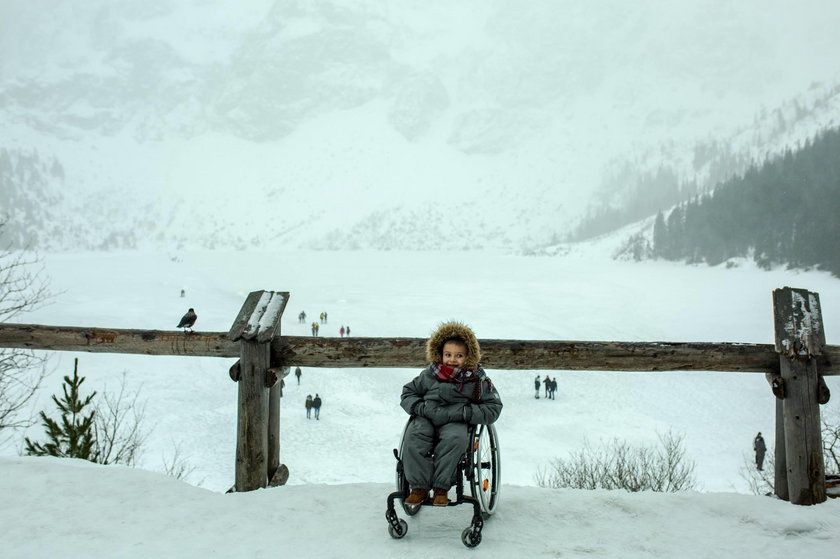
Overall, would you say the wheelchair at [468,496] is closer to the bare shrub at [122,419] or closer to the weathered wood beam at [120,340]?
the weathered wood beam at [120,340]

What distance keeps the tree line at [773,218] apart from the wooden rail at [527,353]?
2957 inches

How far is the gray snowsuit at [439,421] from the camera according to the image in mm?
3465

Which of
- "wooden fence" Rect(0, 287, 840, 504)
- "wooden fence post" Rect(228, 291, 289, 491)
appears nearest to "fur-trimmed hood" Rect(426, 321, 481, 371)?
"wooden fence" Rect(0, 287, 840, 504)

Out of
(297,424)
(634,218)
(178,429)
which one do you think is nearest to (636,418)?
(297,424)

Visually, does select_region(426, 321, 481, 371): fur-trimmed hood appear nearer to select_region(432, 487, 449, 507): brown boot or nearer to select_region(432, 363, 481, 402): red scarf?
select_region(432, 363, 481, 402): red scarf

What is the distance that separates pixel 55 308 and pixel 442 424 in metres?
36.7

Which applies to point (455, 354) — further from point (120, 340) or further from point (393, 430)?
point (393, 430)

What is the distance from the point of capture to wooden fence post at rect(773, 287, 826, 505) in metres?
4.08

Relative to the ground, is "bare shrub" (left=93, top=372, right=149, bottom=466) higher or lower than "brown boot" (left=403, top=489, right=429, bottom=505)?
lower

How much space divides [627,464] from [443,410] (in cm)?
1763

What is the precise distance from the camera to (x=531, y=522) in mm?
3896

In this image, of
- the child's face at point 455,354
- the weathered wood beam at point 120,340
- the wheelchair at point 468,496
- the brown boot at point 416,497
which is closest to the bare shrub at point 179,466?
the weathered wood beam at point 120,340

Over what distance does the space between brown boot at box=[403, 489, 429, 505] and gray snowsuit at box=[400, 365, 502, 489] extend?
4 centimetres

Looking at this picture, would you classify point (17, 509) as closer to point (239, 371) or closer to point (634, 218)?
point (239, 371)
